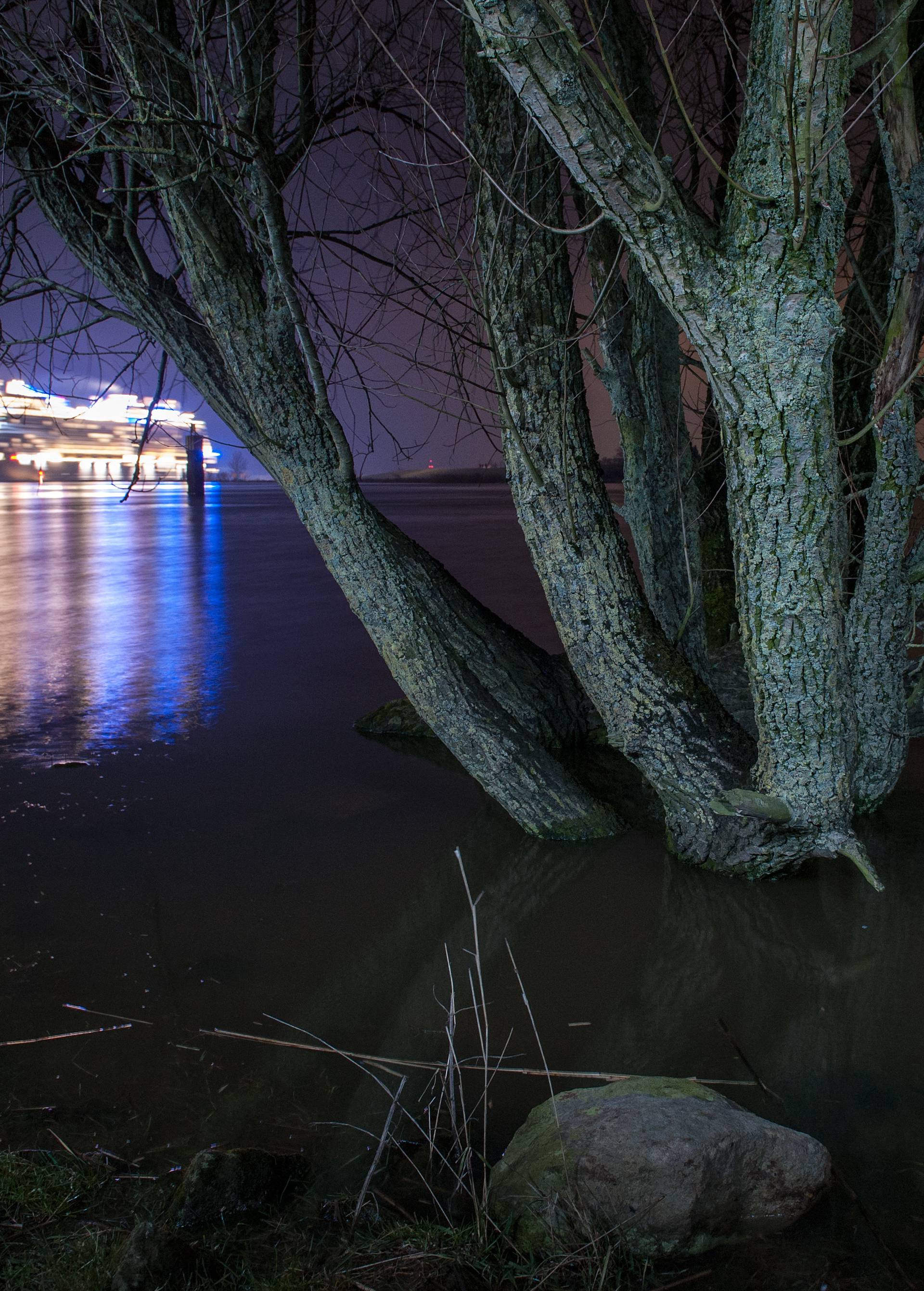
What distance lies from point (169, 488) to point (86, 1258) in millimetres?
61755

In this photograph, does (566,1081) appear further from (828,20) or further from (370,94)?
(370,94)

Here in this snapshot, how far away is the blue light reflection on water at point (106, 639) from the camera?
251 inches

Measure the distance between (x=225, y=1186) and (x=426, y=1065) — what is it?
744 millimetres

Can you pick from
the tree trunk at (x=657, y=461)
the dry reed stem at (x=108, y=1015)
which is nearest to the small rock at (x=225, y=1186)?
the dry reed stem at (x=108, y=1015)

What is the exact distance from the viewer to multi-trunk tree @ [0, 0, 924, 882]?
2914 millimetres

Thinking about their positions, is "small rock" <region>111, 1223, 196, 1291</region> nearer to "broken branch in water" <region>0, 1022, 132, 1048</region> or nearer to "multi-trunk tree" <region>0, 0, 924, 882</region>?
"broken branch in water" <region>0, 1022, 132, 1048</region>

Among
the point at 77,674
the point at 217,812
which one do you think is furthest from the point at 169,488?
the point at 217,812

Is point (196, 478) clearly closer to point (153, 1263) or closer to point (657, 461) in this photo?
point (657, 461)

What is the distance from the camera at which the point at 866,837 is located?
14.5 feet

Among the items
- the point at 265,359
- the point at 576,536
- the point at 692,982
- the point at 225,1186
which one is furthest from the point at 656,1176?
the point at 265,359

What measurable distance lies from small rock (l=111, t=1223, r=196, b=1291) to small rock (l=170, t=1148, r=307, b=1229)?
177mm

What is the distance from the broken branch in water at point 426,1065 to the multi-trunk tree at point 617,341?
1382 mm

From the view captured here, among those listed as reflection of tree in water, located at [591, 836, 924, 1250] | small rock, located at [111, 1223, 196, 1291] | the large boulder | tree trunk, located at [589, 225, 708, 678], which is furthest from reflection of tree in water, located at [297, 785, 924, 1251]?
tree trunk, located at [589, 225, 708, 678]

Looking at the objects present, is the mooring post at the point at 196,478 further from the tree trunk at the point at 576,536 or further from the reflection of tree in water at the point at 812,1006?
the reflection of tree in water at the point at 812,1006
